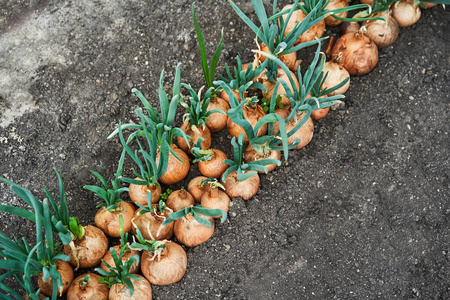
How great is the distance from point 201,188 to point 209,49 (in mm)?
847

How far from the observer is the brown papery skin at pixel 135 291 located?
1533mm

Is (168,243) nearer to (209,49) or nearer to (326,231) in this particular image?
(326,231)

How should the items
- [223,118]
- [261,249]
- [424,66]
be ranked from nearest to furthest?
[261,249], [223,118], [424,66]

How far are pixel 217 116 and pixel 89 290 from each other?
0.90 meters

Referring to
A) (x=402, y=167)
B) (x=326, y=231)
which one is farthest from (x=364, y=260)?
(x=402, y=167)

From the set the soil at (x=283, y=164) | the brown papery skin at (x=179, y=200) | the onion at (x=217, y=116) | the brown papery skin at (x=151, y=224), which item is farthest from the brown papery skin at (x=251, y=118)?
the brown papery skin at (x=151, y=224)

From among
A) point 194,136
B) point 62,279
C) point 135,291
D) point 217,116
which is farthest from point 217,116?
point 62,279

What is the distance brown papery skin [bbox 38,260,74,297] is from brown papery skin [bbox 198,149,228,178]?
67cm

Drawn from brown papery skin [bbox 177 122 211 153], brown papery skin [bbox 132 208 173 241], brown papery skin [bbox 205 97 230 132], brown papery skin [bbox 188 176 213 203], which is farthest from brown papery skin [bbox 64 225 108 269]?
brown papery skin [bbox 205 97 230 132]

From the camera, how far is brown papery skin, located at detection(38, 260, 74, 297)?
5.09 feet

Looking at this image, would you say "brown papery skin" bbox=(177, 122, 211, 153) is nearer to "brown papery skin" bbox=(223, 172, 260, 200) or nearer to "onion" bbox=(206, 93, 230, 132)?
"onion" bbox=(206, 93, 230, 132)

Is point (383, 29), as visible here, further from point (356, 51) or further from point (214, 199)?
point (214, 199)

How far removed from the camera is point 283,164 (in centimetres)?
194

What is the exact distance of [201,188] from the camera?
5.79 ft
